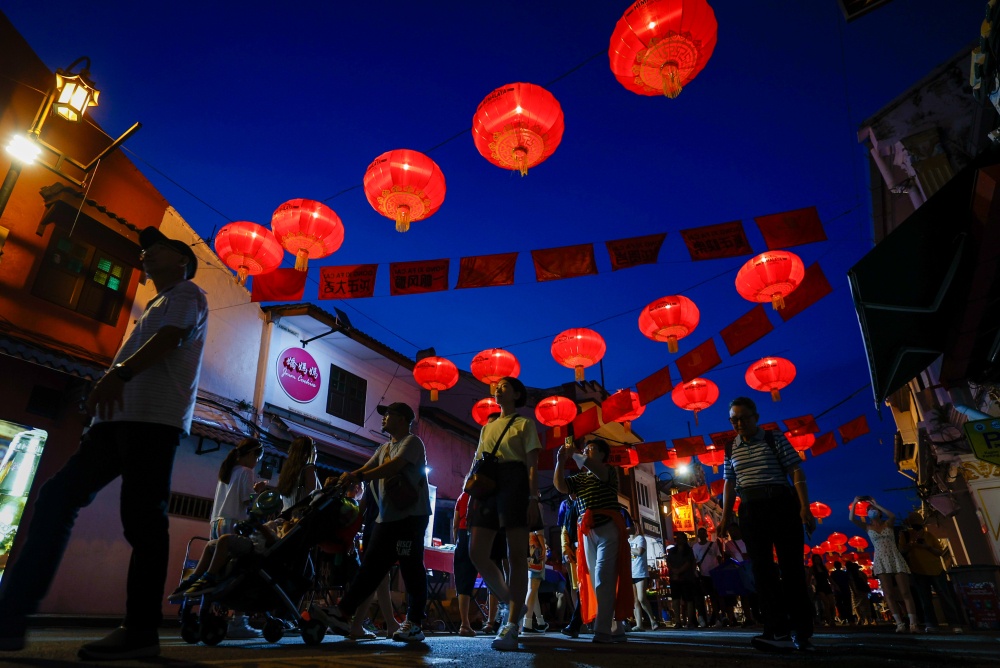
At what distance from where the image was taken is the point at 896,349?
747 centimetres

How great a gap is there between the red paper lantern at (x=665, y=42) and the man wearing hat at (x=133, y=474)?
5155mm

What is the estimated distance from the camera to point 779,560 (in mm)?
4344

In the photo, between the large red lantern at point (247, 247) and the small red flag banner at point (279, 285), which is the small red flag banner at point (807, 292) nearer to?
the small red flag banner at point (279, 285)

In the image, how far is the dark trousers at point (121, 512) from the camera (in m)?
2.43

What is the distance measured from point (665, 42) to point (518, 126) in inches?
69.0

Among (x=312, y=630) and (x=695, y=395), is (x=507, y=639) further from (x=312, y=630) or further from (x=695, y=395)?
(x=695, y=395)

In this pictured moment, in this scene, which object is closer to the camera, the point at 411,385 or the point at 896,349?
the point at 896,349

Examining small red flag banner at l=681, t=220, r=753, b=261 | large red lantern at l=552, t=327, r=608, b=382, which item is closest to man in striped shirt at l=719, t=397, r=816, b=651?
small red flag banner at l=681, t=220, r=753, b=261

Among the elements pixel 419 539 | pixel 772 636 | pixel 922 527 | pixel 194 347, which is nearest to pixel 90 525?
pixel 419 539

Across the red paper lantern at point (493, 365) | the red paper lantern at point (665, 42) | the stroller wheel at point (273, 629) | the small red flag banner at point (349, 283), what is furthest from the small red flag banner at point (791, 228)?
the stroller wheel at point (273, 629)

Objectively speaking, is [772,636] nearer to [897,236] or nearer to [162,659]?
[162,659]

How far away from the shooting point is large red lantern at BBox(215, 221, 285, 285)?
8.47 m

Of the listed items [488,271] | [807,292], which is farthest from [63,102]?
[807,292]

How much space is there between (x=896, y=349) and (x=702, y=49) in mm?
4764
